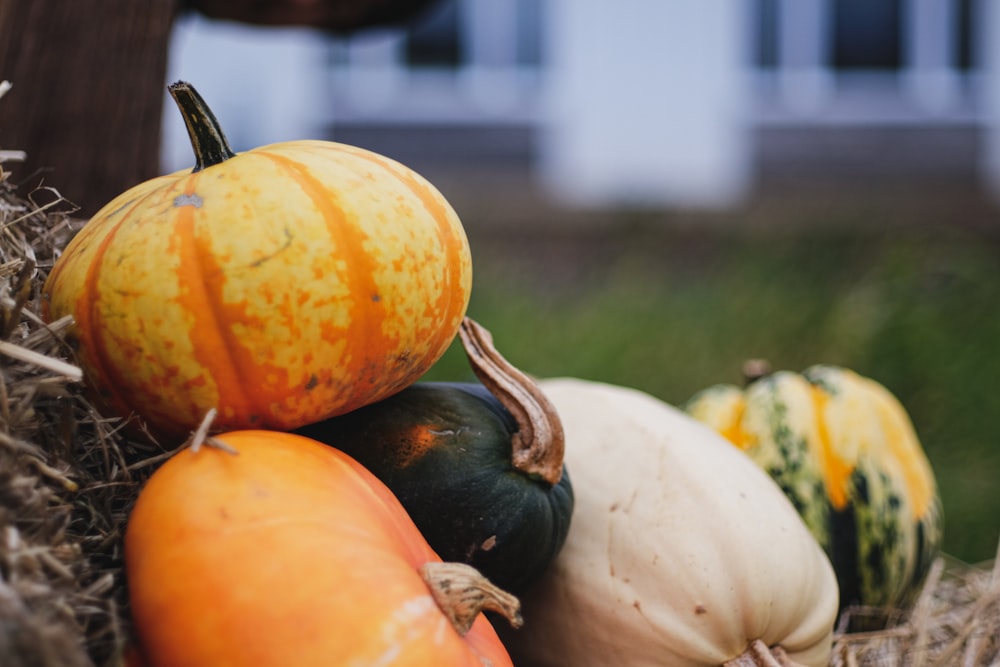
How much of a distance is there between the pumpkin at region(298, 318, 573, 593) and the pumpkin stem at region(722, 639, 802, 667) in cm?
27

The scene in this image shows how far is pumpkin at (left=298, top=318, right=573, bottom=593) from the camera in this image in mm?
1108

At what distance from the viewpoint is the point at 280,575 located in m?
0.81

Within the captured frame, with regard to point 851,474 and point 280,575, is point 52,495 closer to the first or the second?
point 280,575

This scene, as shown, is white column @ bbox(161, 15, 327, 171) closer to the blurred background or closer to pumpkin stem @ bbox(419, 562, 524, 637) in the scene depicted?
the blurred background

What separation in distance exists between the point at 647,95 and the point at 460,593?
24.2 feet

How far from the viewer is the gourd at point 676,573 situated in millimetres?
1180

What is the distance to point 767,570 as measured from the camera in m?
1.21

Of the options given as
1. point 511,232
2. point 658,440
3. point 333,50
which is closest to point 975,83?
point 511,232

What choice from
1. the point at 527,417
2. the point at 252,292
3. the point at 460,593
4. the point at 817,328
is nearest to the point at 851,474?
the point at 527,417

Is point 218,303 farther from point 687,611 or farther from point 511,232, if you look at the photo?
point 511,232

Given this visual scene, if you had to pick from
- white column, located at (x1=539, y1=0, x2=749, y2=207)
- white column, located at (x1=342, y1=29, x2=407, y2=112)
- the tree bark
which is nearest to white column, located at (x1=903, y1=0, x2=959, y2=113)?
white column, located at (x1=539, y1=0, x2=749, y2=207)

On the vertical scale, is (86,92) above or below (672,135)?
above

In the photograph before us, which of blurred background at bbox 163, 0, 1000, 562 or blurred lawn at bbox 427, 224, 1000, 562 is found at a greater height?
blurred background at bbox 163, 0, 1000, 562

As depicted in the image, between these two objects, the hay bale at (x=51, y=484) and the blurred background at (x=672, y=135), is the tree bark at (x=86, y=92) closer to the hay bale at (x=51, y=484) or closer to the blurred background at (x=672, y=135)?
the hay bale at (x=51, y=484)
